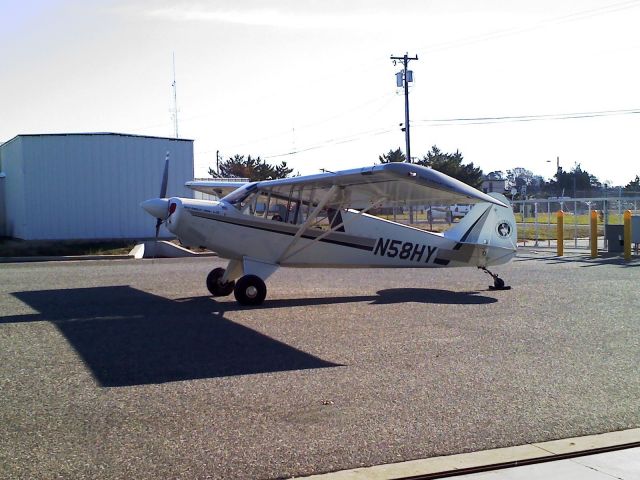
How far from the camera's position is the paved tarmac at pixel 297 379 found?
17.0ft

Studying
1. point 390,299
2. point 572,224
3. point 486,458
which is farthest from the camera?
point 572,224

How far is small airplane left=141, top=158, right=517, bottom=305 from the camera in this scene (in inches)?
539

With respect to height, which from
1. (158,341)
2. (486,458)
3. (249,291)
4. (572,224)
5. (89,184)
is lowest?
(486,458)

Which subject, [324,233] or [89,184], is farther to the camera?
[89,184]

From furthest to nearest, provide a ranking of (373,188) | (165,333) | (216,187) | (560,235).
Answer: (560,235) → (216,187) → (373,188) → (165,333)

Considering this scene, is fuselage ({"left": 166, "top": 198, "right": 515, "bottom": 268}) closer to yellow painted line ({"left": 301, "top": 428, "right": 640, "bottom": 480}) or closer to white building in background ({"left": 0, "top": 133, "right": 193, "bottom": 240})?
yellow painted line ({"left": 301, "top": 428, "right": 640, "bottom": 480})

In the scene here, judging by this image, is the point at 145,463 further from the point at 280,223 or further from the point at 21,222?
the point at 21,222

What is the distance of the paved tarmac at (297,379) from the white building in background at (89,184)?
19020 mm

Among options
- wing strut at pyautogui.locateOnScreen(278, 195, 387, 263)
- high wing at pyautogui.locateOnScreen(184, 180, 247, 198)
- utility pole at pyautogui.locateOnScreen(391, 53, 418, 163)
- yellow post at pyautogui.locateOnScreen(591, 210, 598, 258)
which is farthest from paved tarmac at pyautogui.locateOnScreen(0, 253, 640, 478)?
utility pole at pyautogui.locateOnScreen(391, 53, 418, 163)

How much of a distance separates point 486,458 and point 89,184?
100ft

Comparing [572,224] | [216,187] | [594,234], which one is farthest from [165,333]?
[572,224]

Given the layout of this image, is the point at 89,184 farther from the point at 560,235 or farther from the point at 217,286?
the point at 560,235

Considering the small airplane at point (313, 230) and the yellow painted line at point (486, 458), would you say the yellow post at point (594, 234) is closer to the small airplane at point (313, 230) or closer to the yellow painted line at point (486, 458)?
the small airplane at point (313, 230)

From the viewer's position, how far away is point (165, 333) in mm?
10008
